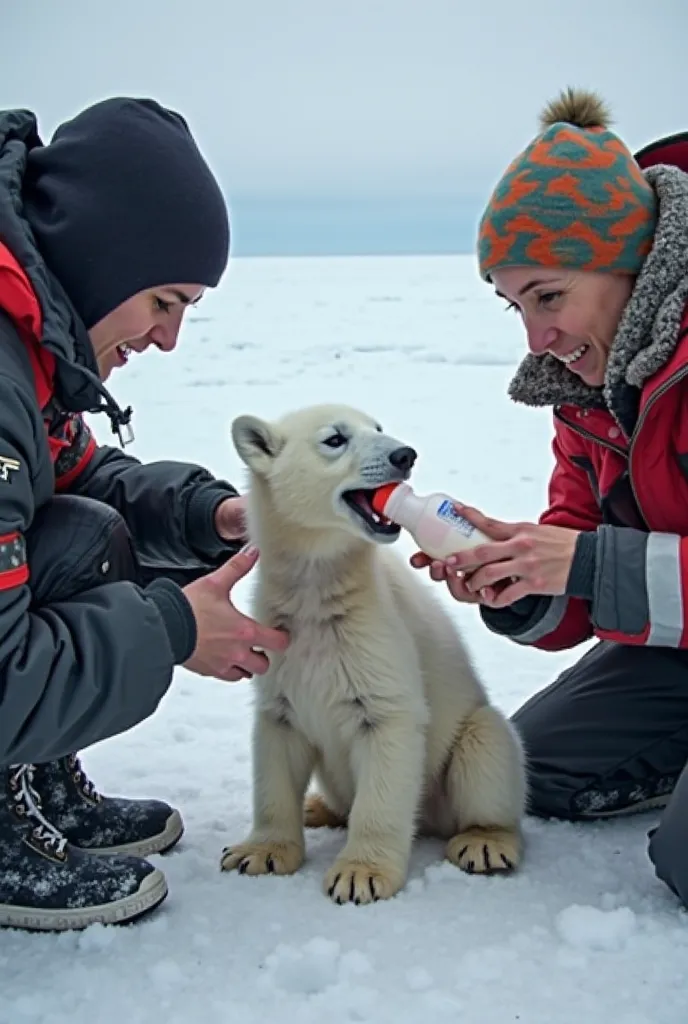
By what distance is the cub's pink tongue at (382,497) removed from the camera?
2.64 meters

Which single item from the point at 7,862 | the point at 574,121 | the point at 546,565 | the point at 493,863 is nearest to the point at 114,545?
the point at 7,862

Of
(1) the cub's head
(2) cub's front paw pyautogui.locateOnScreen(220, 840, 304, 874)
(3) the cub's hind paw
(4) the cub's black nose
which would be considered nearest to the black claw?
(2) cub's front paw pyautogui.locateOnScreen(220, 840, 304, 874)

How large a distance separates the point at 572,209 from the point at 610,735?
1463mm

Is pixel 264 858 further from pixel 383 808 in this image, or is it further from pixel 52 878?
pixel 52 878

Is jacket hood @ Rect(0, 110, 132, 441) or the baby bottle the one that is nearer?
jacket hood @ Rect(0, 110, 132, 441)

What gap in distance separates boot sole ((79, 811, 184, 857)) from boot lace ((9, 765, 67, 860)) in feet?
0.73

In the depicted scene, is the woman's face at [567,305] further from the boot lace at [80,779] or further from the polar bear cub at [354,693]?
the boot lace at [80,779]

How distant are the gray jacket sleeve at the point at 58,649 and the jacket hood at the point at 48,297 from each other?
14 centimetres

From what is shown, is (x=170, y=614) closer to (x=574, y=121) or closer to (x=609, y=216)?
(x=609, y=216)

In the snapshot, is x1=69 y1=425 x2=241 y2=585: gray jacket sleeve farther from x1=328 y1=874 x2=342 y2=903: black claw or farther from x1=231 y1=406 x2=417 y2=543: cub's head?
x1=328 y1=874 x2=342 y2=903: black claw

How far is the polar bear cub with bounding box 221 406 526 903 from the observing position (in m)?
2.61

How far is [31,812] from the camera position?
8.11 ft

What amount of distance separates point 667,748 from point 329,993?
1.43 m

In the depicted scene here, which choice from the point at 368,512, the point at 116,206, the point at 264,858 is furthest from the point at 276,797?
the point at 116,206
